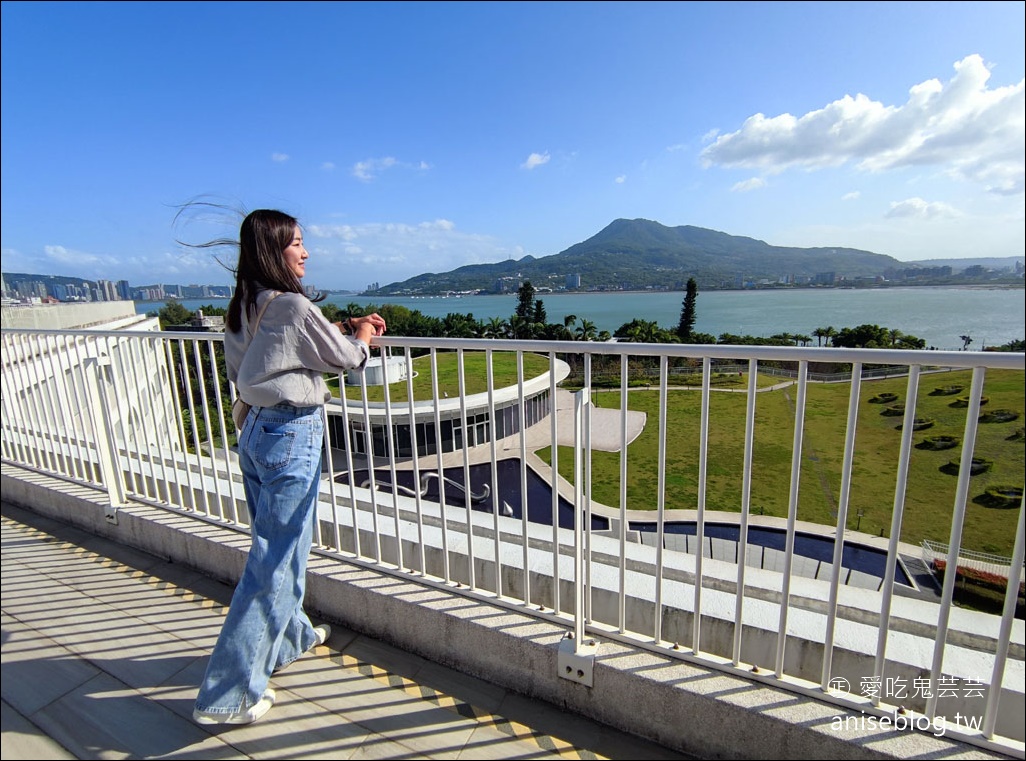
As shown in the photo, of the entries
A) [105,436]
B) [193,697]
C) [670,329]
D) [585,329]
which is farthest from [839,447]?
[585,329]

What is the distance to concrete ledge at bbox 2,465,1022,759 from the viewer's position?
1.33 m

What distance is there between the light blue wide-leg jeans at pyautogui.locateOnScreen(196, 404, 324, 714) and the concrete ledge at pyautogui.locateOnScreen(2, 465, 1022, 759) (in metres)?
0.48

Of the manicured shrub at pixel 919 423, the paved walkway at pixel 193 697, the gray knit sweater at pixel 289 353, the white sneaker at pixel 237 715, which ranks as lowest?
the paved walkway at pixel 193 697

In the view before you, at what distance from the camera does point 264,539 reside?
160cm

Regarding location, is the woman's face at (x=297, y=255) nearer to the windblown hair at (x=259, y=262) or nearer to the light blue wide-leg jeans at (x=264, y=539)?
the windblown hair at (x=259, y=262)

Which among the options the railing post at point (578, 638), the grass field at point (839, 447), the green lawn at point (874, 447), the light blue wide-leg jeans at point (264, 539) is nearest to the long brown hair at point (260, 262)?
the light blue wide-leg jeans at point (264, 539)

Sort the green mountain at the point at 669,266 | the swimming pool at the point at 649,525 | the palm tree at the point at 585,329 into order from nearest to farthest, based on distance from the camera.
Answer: the swimming pool at the point at 649,525
the green mountain at the point at 669,266
the palm tree at the point at 585,329

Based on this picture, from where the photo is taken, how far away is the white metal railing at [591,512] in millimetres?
1298

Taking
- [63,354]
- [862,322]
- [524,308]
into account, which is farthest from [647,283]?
[63,354]

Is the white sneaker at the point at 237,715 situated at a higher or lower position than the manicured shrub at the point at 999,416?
lower

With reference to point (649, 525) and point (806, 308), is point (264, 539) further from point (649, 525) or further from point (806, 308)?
point (806, 308)

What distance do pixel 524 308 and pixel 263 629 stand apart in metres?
21.8

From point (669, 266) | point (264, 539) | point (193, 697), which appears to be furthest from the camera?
point (669, 266)

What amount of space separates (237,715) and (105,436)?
6.80ft
